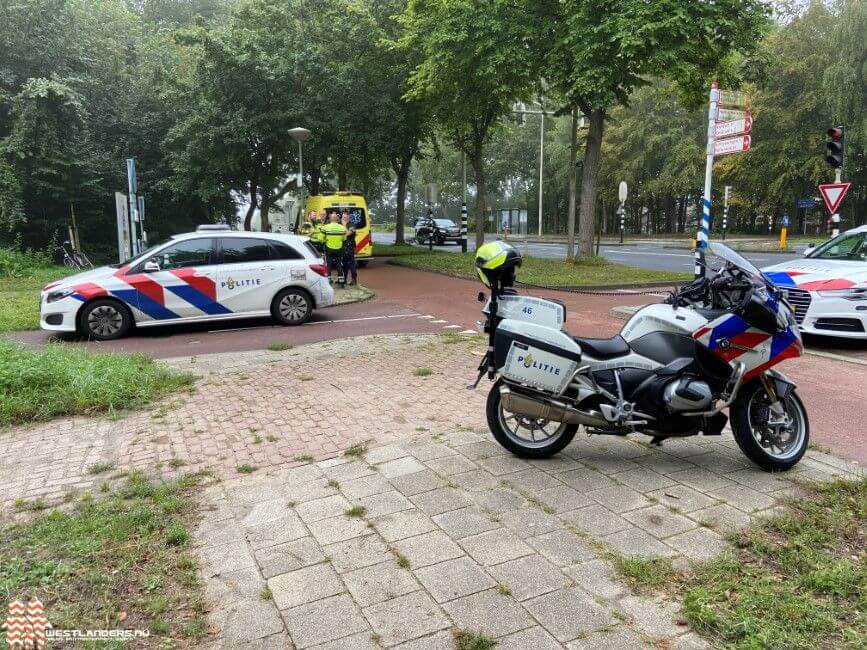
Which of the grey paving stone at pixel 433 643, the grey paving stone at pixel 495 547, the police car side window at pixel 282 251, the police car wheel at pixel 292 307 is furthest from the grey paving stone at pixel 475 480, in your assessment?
the police car side window at pixel 282 251

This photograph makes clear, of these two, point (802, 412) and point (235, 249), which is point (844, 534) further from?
point (235, 249)

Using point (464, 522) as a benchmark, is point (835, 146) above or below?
above

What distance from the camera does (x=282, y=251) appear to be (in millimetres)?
11016

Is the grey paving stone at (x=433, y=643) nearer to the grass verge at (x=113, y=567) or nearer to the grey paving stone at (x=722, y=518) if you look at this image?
the grass verge at (x=113, y=567)

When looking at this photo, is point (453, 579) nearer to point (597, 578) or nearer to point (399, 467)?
point (597, 578)

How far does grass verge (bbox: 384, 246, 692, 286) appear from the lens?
1611 cm

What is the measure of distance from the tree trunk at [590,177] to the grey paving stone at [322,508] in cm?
1635

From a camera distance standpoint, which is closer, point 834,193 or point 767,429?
point 767,429

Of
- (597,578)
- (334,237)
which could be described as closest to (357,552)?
(597,578)

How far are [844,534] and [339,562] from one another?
8.66 feet

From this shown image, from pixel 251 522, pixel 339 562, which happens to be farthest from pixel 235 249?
pixel 339 562

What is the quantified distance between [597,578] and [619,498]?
94cm

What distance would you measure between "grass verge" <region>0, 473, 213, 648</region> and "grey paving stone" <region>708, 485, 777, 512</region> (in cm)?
295

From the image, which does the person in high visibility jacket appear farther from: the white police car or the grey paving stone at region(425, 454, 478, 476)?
the grey paving stone at region(425, 454, 478, 476)
